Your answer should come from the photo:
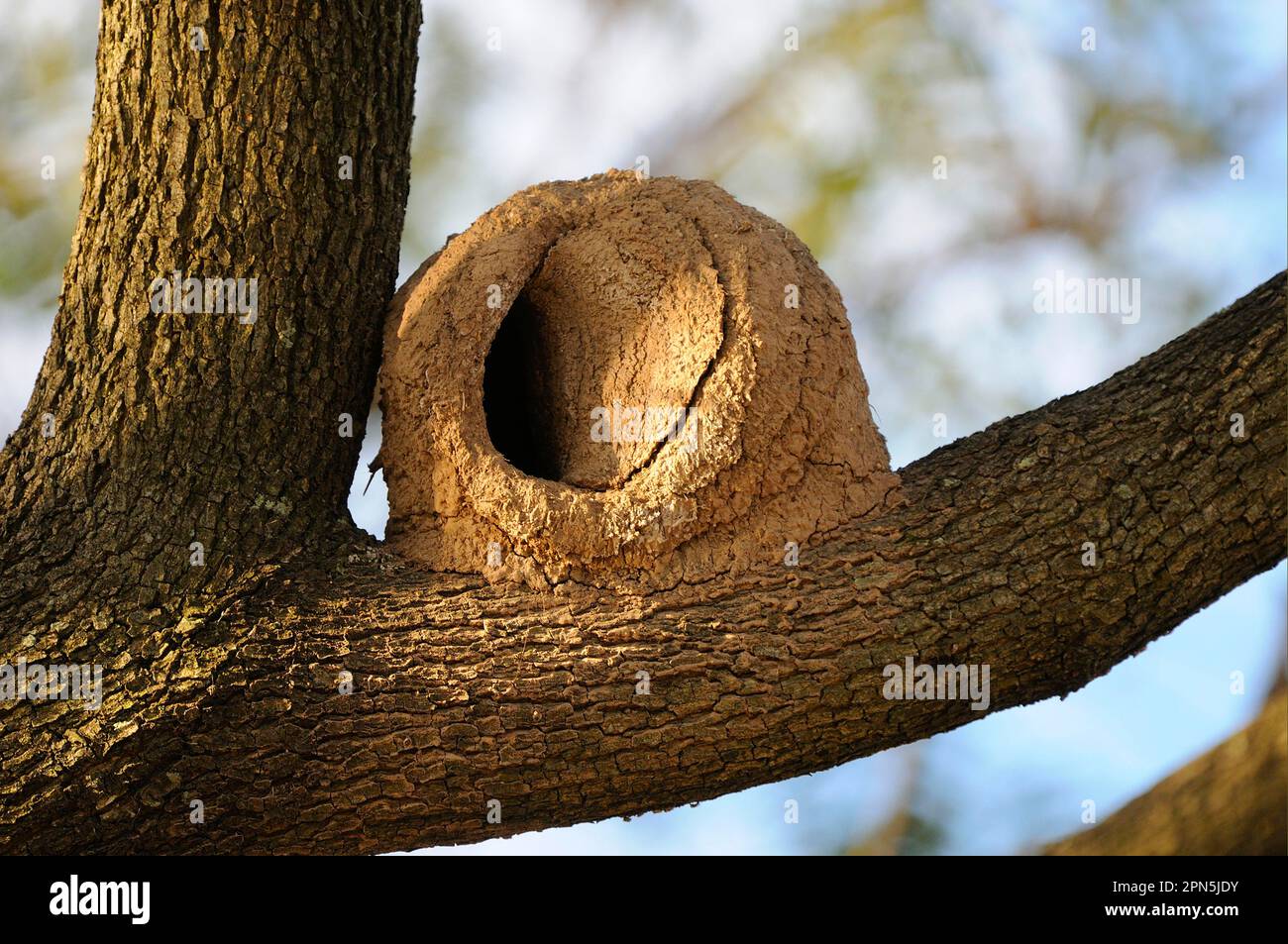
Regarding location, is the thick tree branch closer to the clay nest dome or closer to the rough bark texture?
the clay nest dome

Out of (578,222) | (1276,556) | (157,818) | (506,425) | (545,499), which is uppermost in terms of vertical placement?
(578,222)

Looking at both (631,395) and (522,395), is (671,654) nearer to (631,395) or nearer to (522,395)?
(631,395)

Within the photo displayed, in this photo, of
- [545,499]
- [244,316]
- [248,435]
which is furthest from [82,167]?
[545,499]

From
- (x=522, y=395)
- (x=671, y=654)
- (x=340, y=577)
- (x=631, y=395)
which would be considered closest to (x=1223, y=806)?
(x=671, y=654)

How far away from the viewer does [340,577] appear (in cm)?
407

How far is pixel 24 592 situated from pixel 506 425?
1.60 m

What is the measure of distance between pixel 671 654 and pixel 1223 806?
209 cm

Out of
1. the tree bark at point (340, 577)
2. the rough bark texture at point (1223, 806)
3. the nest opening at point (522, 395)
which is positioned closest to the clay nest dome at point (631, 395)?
the nest opening at point (522, 395)

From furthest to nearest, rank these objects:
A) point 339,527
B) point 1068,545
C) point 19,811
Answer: point 339,527, point 1068,545, point 19,811

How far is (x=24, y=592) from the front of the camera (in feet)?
12.3

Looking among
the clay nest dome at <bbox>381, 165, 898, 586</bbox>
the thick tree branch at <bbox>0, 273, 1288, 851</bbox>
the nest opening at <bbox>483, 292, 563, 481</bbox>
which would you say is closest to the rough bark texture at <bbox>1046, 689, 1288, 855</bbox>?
the thick tree branch at <bbox>0, 273, 1288, 851</bbox>

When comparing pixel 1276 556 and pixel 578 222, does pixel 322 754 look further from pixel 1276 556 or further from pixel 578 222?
pixel 1276 556

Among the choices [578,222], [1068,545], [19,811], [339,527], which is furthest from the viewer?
[578,222]

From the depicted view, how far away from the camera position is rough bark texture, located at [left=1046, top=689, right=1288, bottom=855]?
4617 millimetres
